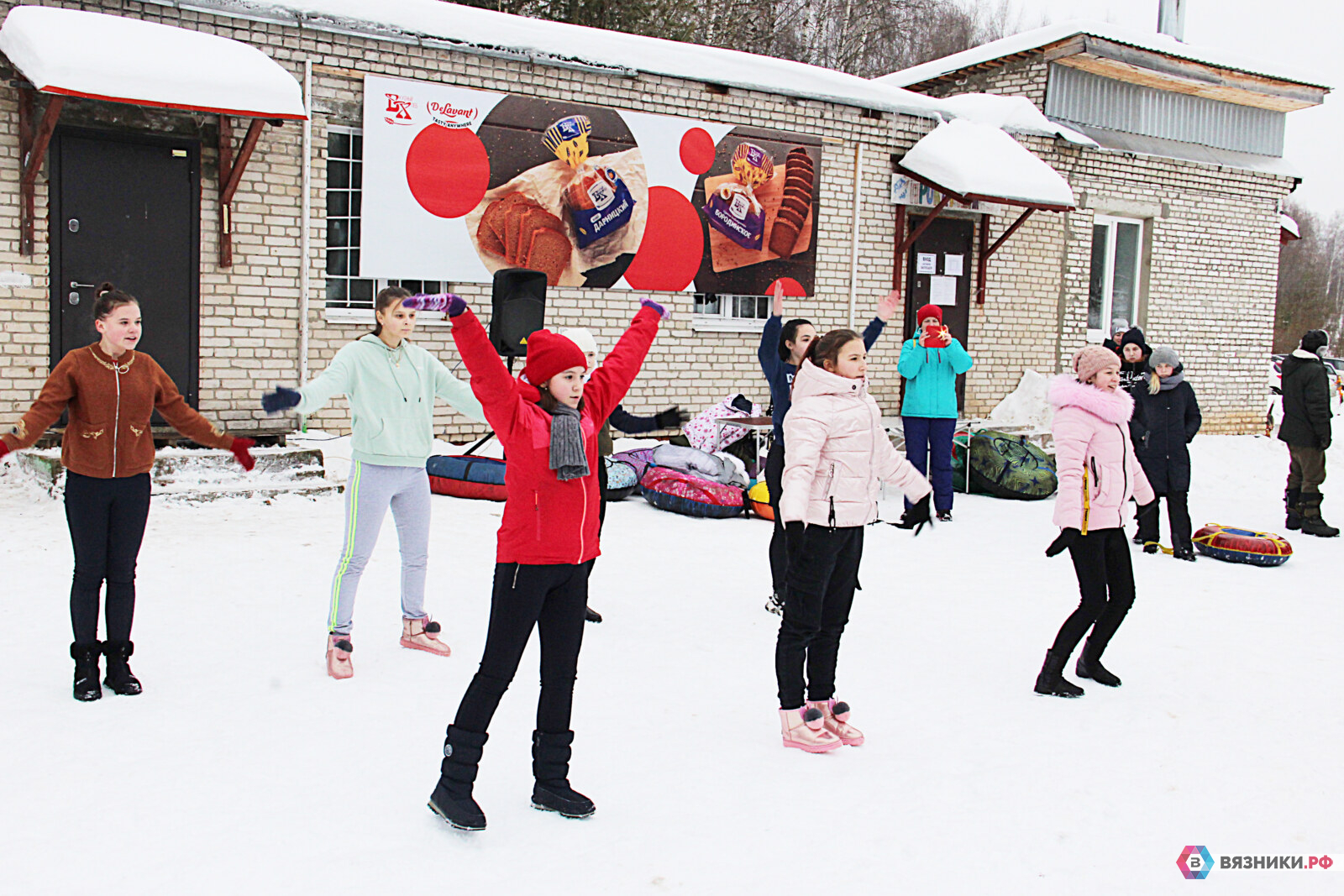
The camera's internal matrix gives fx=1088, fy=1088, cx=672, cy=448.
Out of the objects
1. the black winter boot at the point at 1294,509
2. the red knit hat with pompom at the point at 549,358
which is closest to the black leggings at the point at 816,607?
the red knit hat with pompom at the point at 549,358

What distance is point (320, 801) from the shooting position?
326cm

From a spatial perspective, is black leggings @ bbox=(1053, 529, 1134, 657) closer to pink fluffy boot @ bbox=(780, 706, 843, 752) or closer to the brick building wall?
pink fluffy boot @ bbox=(780, 706, 843, 752)

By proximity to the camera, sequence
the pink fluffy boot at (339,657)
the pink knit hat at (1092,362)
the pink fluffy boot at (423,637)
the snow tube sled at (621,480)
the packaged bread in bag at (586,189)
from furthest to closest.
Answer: the packaged bread in bag at (586,189) → the snow tube sled at (621,480) → the pink fluffy boot at (423,637) → the pink knit hat at (1092,362) → the pink fluffy boot at (339,657)

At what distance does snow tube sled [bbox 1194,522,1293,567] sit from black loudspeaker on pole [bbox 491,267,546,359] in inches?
200

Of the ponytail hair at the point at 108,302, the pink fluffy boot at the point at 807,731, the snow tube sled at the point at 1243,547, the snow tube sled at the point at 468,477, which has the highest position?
the ponytail hair at the point at 108,302

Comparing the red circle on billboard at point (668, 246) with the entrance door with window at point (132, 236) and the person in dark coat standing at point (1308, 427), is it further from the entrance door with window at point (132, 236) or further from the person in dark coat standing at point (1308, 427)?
the person in dark coat standing at point (1308, 427)

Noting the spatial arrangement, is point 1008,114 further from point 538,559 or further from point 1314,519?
point 538,559

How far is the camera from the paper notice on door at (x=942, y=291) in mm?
12406

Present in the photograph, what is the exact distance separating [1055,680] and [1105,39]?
10876mm

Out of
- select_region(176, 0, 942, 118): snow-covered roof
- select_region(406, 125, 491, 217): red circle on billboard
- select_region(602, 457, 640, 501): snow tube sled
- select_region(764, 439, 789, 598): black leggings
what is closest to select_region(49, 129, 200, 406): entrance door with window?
select_region(176, 0, 942, 118): snow-covered roof

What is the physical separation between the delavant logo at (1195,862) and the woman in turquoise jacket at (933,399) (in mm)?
5328

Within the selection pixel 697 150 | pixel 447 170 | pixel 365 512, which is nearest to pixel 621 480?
pixel 447 170

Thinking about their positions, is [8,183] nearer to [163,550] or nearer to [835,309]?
[163,550]

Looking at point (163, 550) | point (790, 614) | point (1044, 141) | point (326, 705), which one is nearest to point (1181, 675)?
point (790, 614)
